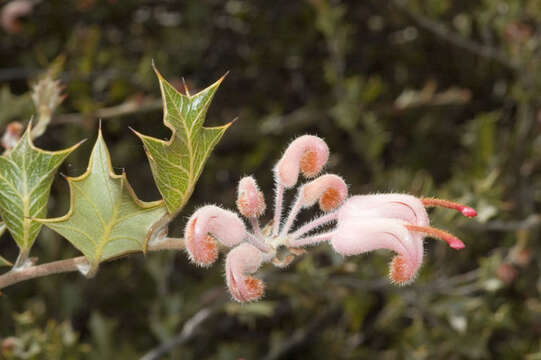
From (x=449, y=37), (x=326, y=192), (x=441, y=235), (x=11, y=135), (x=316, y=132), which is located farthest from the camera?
(x=316, y=132)

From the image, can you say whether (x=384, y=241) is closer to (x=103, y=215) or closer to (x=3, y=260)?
(x=103, y=215)

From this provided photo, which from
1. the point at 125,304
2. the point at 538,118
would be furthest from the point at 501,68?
the point at 125,304

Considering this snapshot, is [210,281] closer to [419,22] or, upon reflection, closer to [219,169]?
[219,169]

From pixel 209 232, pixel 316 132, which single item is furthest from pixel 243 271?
pixel 316 132

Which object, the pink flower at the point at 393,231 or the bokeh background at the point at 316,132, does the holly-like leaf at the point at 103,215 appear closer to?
the pink flower at the point at 393,231

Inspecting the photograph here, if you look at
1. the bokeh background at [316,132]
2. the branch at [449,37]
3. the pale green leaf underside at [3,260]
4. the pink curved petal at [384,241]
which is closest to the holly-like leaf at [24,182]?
the pale green leaf underside at [3,260]

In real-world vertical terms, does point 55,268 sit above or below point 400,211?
below
